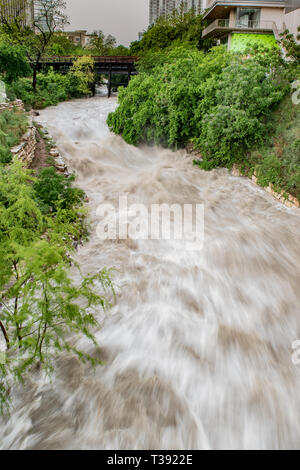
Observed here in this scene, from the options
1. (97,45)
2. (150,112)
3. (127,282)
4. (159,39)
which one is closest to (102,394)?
(127,282)

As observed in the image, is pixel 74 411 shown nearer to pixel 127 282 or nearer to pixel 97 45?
pixel 127 282

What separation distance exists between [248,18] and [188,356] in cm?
2643

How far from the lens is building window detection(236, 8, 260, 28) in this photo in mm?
22281

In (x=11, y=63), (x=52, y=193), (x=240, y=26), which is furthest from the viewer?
(x=240, y=26)

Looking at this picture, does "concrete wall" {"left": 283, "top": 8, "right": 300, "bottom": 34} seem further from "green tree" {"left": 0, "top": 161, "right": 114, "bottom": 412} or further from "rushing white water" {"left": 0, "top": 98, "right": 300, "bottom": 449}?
"green tree" {"left": 0, "top": 161, "right": 114, "bottom": 412}

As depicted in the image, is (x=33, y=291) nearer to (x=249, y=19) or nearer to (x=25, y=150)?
(x=25, y=150)

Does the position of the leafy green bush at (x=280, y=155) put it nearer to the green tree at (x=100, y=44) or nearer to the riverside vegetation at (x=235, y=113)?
the riverside vegetation at (x=235, y=113)

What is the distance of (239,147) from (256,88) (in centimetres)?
190

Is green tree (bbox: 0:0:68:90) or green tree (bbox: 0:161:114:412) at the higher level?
green tree (bbox: 0:0:68:90)

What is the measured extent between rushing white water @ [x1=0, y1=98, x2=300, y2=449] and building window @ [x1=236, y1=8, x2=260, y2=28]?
2006cm

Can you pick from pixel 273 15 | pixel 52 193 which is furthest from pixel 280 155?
pixel 273 15

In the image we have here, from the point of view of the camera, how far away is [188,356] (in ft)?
13.8

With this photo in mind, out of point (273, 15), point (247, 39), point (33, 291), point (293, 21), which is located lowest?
point (33, 291)

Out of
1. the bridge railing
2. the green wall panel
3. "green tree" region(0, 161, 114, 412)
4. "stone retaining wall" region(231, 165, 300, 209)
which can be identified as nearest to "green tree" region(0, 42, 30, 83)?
the bridge railing
